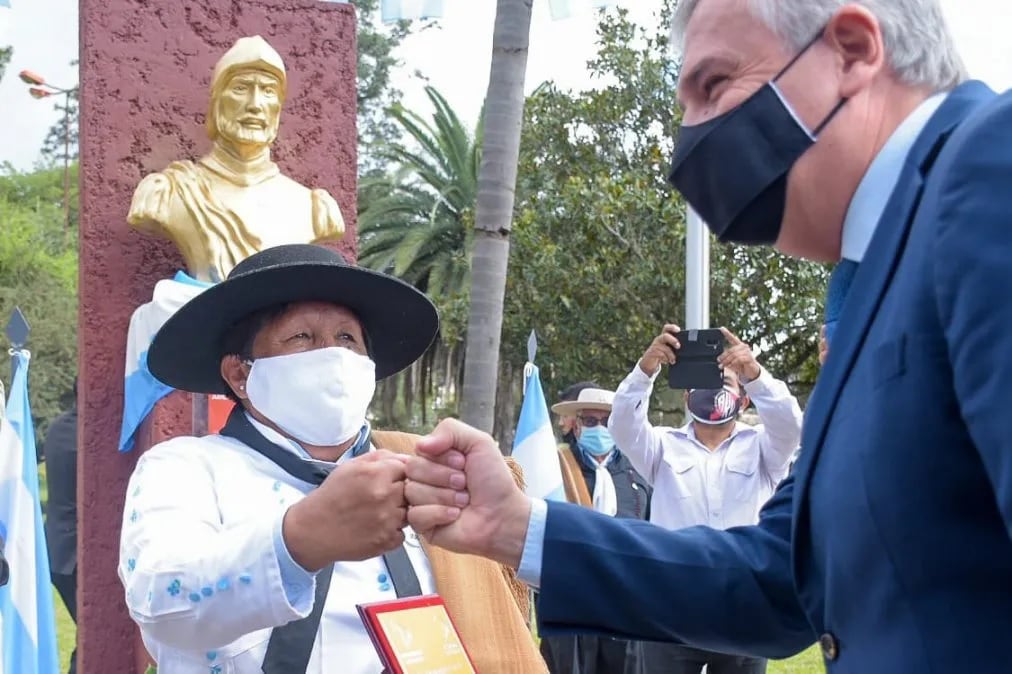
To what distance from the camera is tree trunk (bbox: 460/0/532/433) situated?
266 inches

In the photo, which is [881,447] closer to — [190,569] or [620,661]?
[190,569]

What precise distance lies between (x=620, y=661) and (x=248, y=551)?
5.06 metres

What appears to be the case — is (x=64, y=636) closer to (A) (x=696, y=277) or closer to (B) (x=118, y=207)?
(A) (x=696, y=277)

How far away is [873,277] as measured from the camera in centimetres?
146

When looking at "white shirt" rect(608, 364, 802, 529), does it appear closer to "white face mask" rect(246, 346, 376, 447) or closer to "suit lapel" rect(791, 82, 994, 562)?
"white face mask" rect(246, 346, 376, 447)

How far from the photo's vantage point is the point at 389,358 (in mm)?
3293

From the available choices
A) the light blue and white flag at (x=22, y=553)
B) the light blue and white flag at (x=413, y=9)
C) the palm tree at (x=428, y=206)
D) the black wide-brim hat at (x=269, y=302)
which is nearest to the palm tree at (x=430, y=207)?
the palm tree at (x=428, y=206)

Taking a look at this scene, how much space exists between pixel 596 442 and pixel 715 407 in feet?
5.62

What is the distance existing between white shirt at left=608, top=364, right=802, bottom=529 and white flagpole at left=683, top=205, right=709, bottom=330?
3336 millimetres

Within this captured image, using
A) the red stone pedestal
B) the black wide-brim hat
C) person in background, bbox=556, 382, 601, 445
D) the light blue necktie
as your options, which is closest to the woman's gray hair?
the light blue necktie

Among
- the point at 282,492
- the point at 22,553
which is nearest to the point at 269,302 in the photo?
the point at 282,492

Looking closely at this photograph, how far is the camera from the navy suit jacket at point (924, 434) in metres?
1.17

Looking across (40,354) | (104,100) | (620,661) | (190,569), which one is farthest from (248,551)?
(40,354)

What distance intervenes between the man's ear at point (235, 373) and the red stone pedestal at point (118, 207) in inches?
69.8
